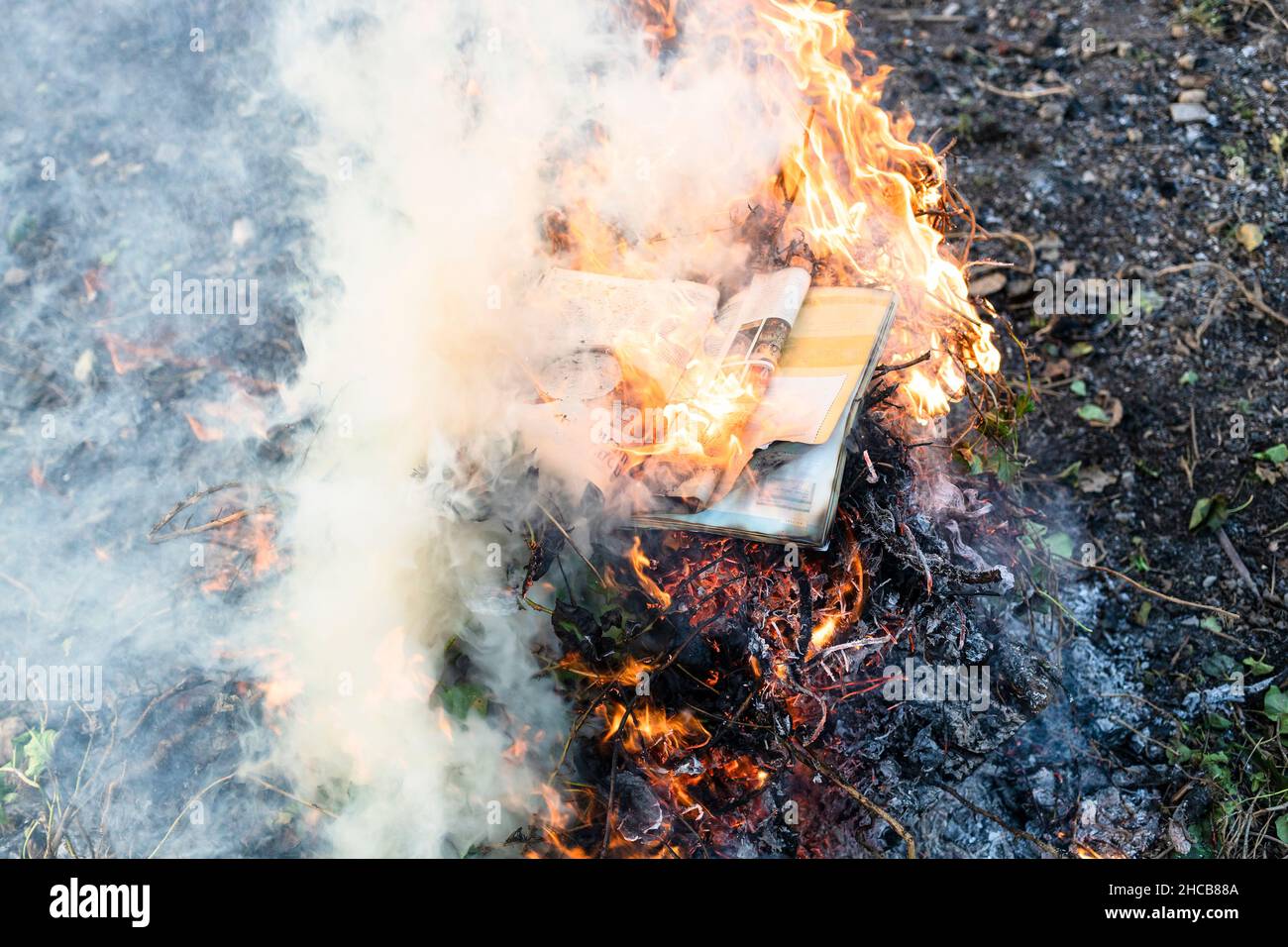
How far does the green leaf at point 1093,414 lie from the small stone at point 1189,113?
7.29 feet

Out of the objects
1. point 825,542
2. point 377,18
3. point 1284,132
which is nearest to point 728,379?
point 825,542

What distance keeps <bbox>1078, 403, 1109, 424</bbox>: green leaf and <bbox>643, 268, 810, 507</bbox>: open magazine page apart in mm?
1985

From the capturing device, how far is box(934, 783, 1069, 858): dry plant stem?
404cm

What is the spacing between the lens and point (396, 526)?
4188 mm

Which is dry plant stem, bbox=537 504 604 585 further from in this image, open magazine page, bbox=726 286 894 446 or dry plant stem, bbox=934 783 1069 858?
dry plant stem, bbox=934 783 1069 858

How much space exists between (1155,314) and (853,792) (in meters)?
3.50

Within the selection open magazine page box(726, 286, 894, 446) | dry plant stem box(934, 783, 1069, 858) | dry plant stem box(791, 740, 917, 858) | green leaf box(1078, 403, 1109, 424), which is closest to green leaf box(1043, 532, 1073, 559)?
green leaf box(1078, 403, 1109, 424)

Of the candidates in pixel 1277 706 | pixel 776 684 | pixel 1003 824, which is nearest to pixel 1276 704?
pixel 1277 706

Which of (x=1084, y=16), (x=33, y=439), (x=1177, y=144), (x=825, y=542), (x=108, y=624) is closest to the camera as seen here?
(x=825, y=542)

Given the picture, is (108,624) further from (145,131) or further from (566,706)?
(145,131)

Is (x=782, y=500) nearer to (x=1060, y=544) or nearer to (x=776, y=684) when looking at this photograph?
(x=776, y=684)

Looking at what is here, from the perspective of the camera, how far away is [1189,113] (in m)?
5.91

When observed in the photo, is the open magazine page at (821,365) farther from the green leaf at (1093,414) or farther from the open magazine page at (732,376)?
the green leaf at (1093,414)
